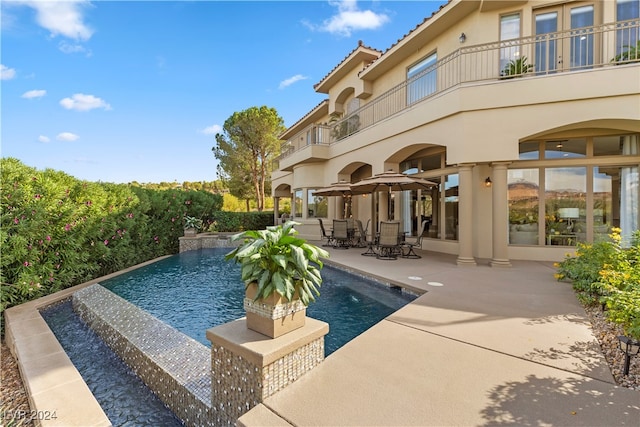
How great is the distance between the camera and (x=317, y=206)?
17.2m

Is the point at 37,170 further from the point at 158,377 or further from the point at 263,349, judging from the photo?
the point at 263,349

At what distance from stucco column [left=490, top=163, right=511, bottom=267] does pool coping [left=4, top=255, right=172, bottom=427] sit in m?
8.76

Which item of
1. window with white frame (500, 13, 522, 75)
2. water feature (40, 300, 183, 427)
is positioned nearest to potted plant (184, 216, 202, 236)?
water feature (40, 300, 183, 427)

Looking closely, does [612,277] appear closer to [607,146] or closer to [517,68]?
[517,68]

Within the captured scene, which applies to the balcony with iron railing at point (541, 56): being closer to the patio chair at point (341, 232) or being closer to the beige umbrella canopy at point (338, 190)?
the beige umbrella canopy at point (338, 190)

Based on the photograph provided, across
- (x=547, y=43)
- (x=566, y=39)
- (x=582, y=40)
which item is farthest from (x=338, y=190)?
(x=582, y=40)

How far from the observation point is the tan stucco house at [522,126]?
764 cm

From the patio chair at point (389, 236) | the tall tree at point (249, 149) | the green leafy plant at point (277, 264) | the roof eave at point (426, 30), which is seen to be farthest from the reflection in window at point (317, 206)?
the green leafy plant at point (277, 264)

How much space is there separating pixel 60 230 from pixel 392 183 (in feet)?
28.5

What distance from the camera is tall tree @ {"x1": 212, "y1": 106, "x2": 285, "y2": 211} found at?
28.0 meters

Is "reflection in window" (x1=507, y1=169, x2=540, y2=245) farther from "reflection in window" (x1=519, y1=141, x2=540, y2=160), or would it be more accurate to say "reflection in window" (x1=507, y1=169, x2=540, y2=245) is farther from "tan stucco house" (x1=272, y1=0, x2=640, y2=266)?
"reflection in window" (x1=519, y1=141, x2=540, y2=160)

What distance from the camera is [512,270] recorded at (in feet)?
24.9

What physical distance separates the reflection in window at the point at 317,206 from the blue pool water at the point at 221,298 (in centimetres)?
793

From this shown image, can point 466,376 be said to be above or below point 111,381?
above
